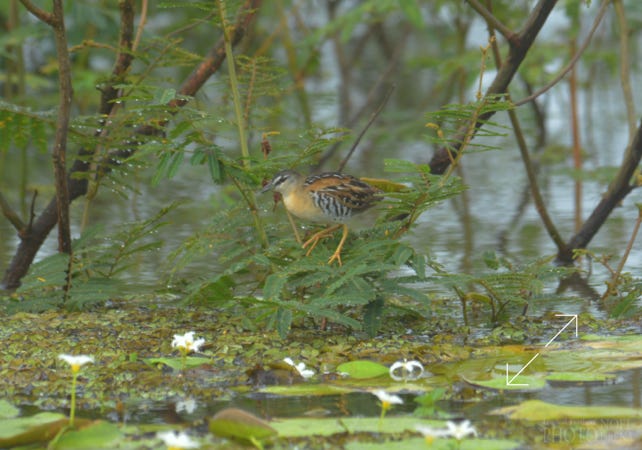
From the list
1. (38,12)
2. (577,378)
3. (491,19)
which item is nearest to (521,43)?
(491,19)

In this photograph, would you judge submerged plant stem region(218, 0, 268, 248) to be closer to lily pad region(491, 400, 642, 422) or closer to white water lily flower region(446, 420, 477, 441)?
lily pad region(491, 400, 642, 422)

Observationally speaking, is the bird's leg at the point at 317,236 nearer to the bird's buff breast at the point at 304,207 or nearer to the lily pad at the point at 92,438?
the bird's buff breast at the point at 304,207

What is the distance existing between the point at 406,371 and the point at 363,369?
0.55 ft

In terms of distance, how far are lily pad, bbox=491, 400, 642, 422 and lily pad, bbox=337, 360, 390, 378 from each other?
1.97 feet

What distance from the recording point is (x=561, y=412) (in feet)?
11.8

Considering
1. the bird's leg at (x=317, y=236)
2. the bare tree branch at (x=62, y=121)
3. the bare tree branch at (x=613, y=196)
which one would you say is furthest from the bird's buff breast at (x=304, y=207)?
the bare tree branch at (x=613, y=196)

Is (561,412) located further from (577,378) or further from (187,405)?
(187,405)

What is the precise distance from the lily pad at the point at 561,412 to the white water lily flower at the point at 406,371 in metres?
0.43

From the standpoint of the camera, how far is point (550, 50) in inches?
369

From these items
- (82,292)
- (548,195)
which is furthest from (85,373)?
(548,195)

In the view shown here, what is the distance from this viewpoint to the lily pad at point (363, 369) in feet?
13.5

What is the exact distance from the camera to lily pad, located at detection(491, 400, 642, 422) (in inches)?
140

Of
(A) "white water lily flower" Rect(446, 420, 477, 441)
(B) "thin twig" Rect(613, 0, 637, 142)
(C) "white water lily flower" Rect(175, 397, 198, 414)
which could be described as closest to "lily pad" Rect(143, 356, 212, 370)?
(C) "white water lily flower" Rect(175, 397, 198, 414)

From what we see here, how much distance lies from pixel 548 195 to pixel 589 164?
1.06 m
